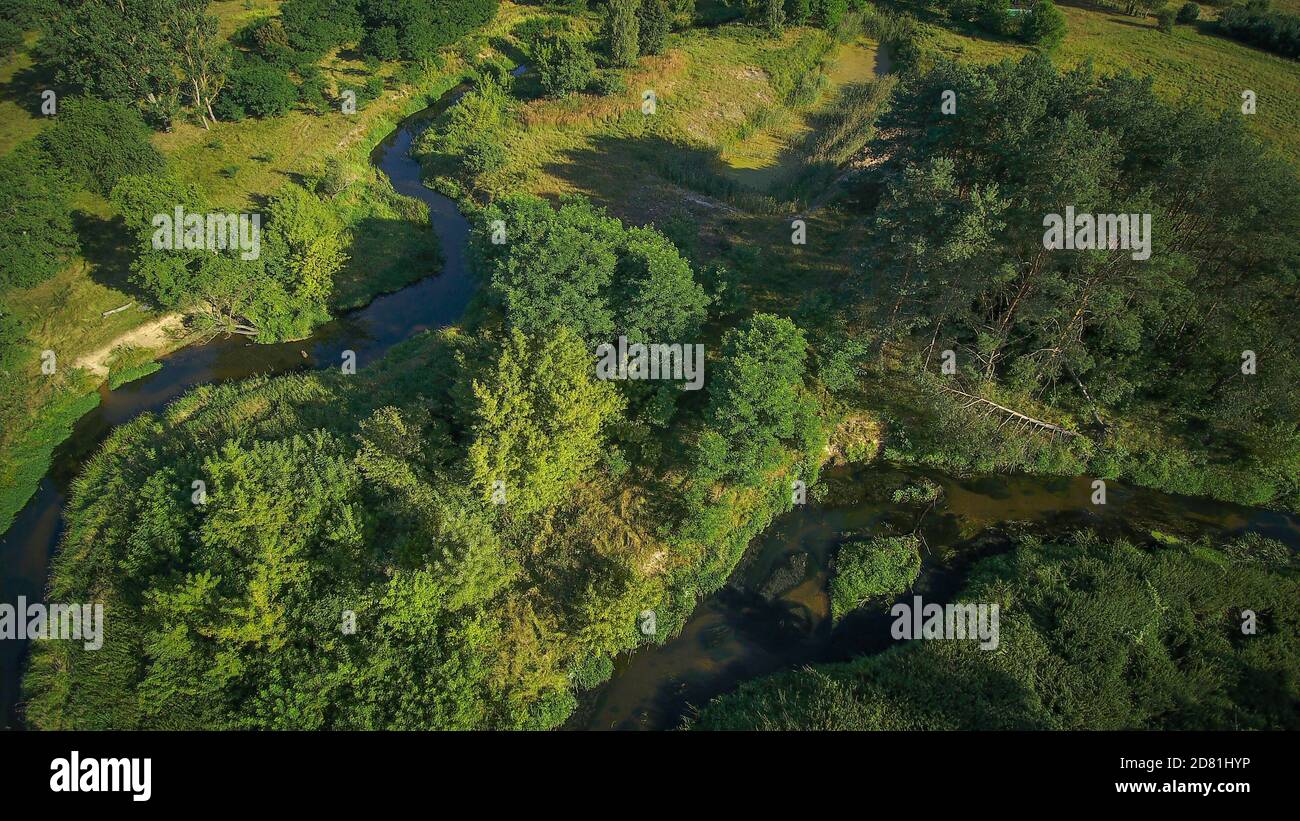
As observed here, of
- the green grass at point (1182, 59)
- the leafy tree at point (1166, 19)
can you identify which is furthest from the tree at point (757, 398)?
the leafy tree at point (1166, 19)

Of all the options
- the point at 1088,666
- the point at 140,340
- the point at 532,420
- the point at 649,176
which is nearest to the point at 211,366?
the point at 140,340

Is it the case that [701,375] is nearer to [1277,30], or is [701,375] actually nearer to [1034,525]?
[1034,525]

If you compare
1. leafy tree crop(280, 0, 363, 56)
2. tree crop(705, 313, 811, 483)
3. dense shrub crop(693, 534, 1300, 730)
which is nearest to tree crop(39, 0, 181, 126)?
leafy tree crop(280, 0, 363, 56)

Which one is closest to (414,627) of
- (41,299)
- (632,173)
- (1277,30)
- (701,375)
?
(701,375)

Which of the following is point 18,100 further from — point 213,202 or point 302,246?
point 302,246

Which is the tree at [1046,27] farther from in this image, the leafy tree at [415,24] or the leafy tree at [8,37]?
the leafy tree at [8,37]
